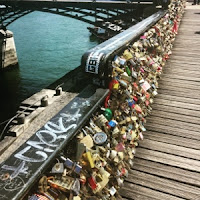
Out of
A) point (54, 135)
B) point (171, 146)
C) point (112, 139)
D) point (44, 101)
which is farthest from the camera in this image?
point (44, 101)

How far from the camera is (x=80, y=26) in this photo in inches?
2808

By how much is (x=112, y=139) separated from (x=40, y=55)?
42966 mm

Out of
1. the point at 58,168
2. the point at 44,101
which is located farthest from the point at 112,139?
the point at 44,101

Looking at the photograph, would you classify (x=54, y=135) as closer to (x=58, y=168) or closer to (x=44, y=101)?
(x=58, y=168)

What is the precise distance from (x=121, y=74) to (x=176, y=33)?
8.15 meters

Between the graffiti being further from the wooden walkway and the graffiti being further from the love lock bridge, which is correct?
the wooden walkway

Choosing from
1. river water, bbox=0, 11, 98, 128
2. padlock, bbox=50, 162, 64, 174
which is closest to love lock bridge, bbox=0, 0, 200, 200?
padlock, bbox=50, 162, 64, 174

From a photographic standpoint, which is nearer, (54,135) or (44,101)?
(54,135)

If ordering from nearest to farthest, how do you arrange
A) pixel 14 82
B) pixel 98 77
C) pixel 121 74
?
pixel 98 77
pixel 121 74
pixel 14 82

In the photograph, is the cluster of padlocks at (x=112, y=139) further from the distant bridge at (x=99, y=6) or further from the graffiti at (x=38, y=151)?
the distant bridge at (x=99, y=6)

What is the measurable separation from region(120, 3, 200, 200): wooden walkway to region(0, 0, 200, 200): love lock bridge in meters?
0.02

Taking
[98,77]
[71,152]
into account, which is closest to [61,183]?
[71,152]

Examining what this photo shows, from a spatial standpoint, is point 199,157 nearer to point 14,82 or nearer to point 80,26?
point 14,82

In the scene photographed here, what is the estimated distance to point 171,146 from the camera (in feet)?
17.1
